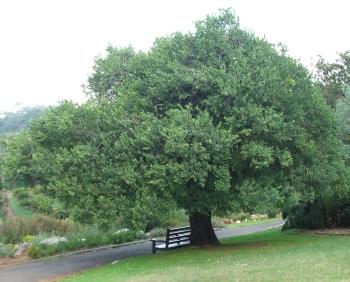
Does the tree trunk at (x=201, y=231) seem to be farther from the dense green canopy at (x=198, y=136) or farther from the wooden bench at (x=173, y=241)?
the dense green canopy at (x=198, y=136)

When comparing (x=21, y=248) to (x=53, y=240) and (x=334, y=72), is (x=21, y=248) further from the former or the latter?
(x=334, y=72)

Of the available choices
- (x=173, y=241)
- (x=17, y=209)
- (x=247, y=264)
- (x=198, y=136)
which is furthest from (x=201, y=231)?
(x=17, y=209)

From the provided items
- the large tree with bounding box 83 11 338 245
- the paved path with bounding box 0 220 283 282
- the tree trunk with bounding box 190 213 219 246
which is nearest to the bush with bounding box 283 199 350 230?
the large tree with bounding box 83 11 338 245

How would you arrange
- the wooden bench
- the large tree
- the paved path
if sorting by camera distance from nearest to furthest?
the large tree < the paved path < the wooden bench

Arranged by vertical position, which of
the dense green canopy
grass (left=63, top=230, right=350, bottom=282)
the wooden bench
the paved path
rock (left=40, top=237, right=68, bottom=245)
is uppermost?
the dense green canopy

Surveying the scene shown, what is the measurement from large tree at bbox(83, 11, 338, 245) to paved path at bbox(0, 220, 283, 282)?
186 inches

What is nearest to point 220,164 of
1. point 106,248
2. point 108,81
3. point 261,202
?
point 261,202

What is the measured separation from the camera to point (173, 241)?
21.6 m

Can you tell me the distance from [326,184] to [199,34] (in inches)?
273

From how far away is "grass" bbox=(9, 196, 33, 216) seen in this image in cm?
3512

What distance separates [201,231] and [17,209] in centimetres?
2145

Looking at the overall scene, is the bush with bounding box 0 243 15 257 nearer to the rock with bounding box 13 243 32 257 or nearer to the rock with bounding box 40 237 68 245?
the rock with bounding box 13 243 32 257

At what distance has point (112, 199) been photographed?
1575cm

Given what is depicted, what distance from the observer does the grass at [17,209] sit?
115 ft
